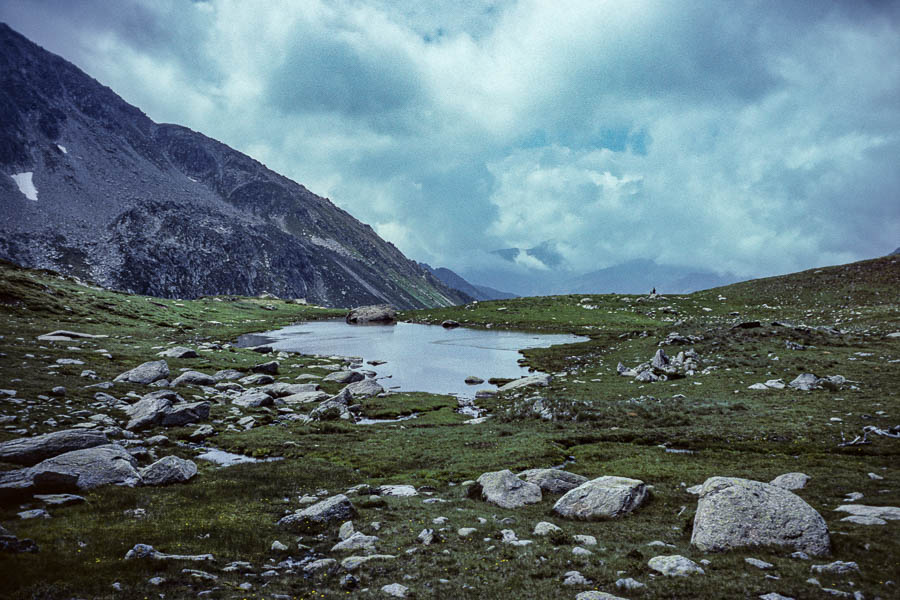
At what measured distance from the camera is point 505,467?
31219mm

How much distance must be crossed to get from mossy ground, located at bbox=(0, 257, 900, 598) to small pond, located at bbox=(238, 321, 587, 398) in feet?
33.6

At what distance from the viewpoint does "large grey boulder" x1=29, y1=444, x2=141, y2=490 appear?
2252cm

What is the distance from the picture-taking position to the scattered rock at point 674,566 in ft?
46.3

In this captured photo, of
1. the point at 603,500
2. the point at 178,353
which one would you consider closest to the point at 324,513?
the point at 603,500

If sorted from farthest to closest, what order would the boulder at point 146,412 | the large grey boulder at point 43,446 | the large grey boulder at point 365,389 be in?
the large grey boulder at point 365,389
the boulder at point 146,412
the large grey boulder at point 43,446

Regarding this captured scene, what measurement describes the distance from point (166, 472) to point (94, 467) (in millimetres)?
3663

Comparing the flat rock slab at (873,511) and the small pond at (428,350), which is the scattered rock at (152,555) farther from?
the small pond at (428,350)

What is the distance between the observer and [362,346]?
113 meters

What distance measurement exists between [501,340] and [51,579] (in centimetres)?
11262

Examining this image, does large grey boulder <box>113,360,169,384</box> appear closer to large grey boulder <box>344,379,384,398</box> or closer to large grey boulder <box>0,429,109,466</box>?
large grey boulder <box>344,379,384,398</box>

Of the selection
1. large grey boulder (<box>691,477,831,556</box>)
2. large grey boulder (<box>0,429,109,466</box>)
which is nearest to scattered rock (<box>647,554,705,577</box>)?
large grey boulder (<box>691,477,831,556</box>)

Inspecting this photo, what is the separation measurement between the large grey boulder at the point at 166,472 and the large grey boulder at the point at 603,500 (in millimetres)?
23231

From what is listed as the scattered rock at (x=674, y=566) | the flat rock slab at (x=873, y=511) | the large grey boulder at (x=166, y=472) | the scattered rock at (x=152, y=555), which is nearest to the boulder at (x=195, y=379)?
the large grey boulder at (x=166, y=472)

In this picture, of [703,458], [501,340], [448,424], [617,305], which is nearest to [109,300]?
[501,340]
